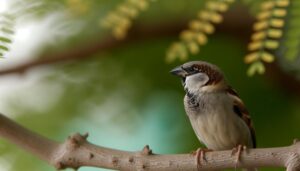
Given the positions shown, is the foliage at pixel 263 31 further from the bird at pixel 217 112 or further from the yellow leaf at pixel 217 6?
the bird at pixel 217 112

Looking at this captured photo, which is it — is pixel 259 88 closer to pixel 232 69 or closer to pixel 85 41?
pixel 232 69

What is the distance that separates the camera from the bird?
1.14 meters

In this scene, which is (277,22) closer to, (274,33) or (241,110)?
(274,33)

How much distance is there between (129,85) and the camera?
1283 millimetres

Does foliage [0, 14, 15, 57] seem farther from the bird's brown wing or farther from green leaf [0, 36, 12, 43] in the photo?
the bird's brown wing

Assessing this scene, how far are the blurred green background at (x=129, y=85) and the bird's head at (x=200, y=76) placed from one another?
12cm

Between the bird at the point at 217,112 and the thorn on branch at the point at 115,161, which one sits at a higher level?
the bird at the point at 217,112

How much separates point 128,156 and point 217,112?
315 mm

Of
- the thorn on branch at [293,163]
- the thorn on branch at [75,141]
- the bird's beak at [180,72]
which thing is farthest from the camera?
the bird's beak at [180,72]

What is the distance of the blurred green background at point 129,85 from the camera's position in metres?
1.23

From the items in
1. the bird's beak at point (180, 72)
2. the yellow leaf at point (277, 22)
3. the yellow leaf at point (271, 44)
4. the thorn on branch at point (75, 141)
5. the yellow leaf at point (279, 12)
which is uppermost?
the bird's beak at point (180, 72)

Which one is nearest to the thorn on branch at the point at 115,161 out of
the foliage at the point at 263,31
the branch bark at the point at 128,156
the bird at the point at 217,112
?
the branch bark at the point at 128,156

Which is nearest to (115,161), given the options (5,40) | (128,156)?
(128,156)

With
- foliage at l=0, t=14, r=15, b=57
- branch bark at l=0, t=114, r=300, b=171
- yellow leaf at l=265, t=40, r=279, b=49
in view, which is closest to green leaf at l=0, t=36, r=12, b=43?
foliage at l=0, t=14, r=15, b=57
